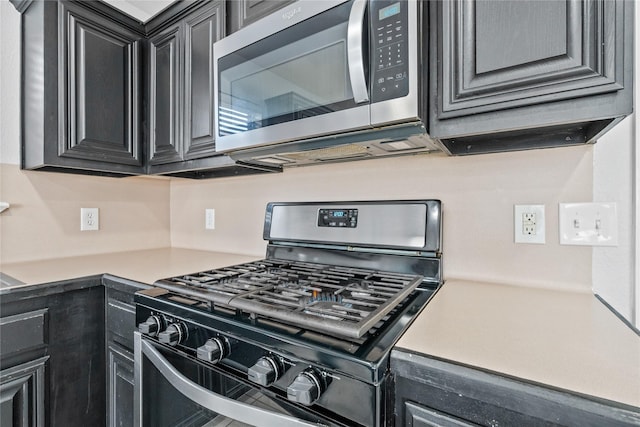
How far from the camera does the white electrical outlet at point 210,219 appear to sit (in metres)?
1.82

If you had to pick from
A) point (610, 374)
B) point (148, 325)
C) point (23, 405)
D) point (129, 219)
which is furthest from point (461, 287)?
point (129, 219)

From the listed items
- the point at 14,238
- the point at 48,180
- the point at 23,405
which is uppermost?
the point at 48,180

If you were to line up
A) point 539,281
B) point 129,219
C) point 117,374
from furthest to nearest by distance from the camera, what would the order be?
point 129,219 < point 117,374 < point 539,281

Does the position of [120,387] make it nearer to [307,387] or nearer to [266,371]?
[266,371]

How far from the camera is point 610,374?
0.47 meters

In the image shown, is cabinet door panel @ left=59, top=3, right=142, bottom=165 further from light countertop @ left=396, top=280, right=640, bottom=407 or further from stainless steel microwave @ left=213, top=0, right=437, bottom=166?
light countertop @ left=396, top=280, right=640, bottom=407

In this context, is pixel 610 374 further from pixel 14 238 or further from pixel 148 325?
pixel 14 238

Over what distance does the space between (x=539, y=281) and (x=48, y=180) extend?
220 cm

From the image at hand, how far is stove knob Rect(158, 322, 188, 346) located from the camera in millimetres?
793

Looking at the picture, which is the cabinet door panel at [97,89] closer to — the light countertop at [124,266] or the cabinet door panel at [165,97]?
the cabinet door panel at [165,97]

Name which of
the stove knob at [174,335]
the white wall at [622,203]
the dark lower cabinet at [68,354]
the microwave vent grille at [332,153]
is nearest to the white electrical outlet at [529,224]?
the white wall at [622,203]

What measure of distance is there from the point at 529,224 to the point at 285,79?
0.94 meters

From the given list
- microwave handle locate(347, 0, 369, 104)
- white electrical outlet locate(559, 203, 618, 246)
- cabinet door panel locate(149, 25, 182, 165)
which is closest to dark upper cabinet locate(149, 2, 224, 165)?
cabinet door panel locate(149, 25, 182, 165)

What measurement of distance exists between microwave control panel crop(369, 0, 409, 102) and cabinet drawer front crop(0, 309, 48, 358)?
134 centimetres
